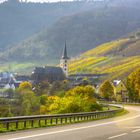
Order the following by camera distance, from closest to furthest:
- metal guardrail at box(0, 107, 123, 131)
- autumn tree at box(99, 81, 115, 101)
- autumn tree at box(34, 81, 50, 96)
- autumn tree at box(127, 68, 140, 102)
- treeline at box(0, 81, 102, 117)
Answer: metal guardrail at box(0, 107, 123, 131), treeline at box(0, 81, 102, 117), autumn tree at box(127, 68, 140, 102), autumn tree at box(99, 81, 115, 101), autumn tree at box(34, 81, 50, 96)

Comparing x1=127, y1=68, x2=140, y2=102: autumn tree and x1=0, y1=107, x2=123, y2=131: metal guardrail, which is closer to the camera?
x1=0, y1=107, x2=123, y2=131: metal guardrail

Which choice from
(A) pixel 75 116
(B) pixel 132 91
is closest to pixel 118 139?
(A) pixel 75 116

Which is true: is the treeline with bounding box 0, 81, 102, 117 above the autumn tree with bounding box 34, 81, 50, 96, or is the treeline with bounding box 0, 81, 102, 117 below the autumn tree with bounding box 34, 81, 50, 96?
below

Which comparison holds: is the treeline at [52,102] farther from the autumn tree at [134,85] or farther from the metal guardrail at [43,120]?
the autumn tree at [134,85]

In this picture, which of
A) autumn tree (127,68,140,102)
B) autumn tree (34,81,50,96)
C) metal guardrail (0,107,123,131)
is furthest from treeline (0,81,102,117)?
autumn tree (127,68,140,102)

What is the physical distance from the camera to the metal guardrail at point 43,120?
26.0 m

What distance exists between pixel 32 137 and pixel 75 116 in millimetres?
16817

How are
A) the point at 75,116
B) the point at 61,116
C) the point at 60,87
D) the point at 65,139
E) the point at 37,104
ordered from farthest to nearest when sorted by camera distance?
the point at 60,87 → the point at 37,104 → the point at 75,116 → the point at 61,116 → the point at 65,139

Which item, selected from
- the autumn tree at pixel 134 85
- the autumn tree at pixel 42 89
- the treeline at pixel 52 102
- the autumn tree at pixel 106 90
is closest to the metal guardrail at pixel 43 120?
the treeline at pixel 52 102

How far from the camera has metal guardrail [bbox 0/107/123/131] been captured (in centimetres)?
2604

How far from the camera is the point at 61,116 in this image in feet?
111

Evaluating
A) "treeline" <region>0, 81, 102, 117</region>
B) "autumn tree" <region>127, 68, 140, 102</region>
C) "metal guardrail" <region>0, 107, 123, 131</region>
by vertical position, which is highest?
"autumn tree" <region>127, 68, 140, 102</region>

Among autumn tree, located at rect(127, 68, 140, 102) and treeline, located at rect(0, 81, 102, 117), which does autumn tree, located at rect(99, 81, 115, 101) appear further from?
autumn tree, located at rect(127, 68, 140, 102)

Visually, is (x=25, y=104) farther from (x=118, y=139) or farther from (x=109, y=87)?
(x=118, y=139)
